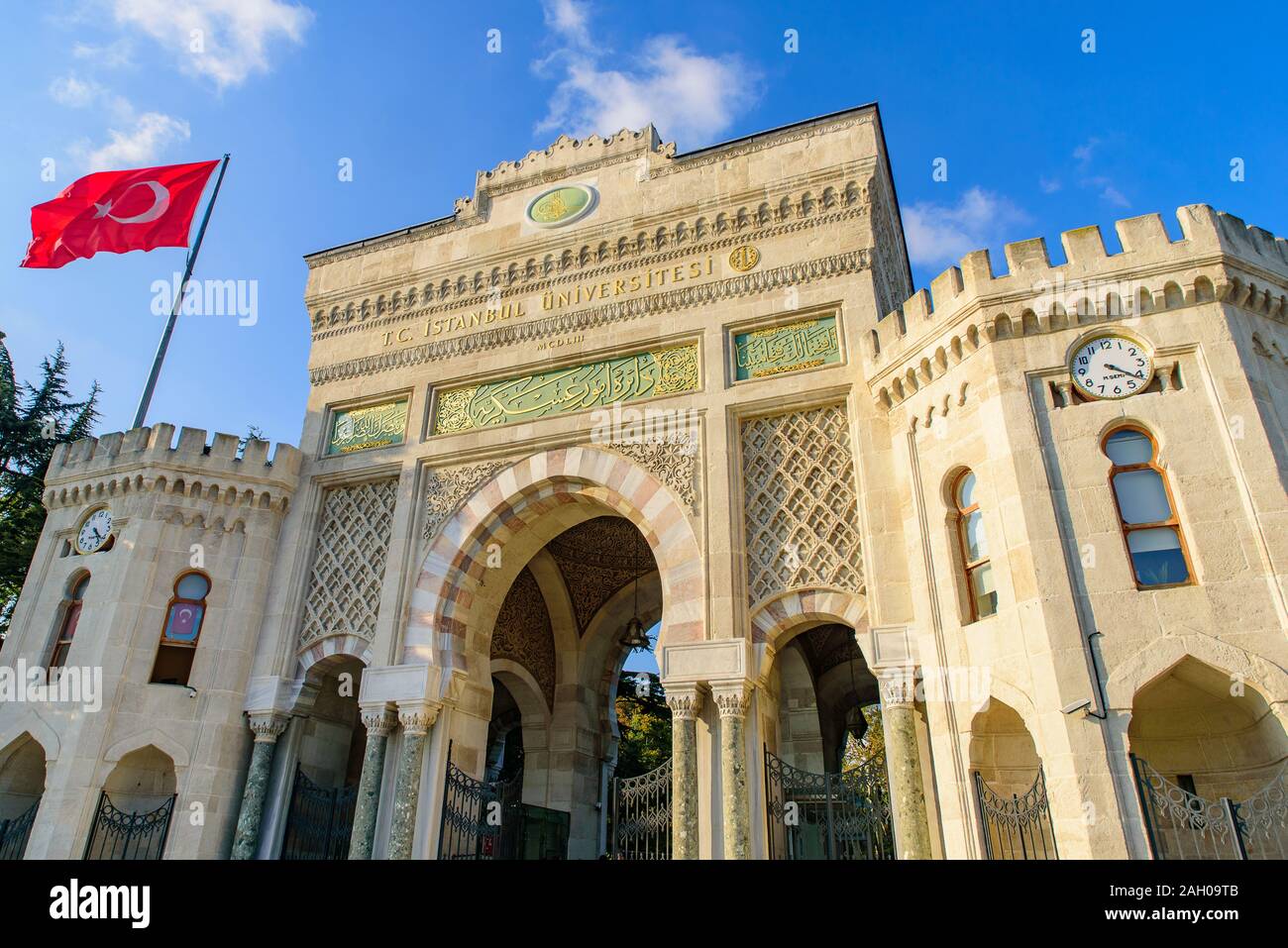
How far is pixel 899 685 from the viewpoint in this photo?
9258mm

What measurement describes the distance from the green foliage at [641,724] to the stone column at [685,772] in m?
19.0

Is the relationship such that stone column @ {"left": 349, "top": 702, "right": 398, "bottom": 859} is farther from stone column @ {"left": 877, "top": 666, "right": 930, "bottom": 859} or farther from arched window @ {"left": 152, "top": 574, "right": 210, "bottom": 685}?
stone column @ {"left": 877, "top": 666, "right": 930, "bottom": 859}

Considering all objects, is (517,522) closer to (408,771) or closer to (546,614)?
(408,771)

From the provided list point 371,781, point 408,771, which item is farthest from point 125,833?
point 408,771

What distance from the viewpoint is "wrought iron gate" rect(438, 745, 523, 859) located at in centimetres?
1111

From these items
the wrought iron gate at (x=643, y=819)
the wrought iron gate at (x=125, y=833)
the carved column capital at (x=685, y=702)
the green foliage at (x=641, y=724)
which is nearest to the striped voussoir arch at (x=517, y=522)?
the carved column capital at (x=685, y=702)

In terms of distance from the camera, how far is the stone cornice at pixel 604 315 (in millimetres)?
11883

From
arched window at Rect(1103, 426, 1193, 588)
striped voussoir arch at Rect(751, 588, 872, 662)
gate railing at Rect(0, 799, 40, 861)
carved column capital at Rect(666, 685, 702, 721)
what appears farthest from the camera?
gate railing at Rect(0, 799, 40, 861)

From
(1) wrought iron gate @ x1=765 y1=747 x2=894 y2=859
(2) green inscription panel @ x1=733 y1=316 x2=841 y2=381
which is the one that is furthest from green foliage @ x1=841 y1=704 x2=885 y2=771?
(2) green inscription panel @ x1=733 y1=316 x2=841 y2=381

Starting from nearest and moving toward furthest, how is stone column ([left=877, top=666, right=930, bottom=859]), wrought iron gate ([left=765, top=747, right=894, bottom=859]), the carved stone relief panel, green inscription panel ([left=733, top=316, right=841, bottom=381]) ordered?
stone column ([left=877, top=666, right=930, bottom=859])
wrought iron gate ([left=765, top=747, right=894, bottom=859])
the carved stone relief panel
green inscription panel ([left=733, top=316, right=841, bottom=381])

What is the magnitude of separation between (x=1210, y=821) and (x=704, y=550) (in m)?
5.69

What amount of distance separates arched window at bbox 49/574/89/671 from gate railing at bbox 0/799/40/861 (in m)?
1.95
